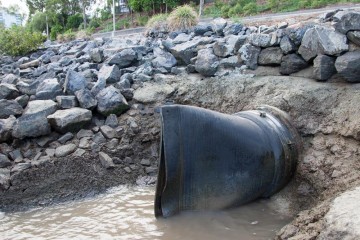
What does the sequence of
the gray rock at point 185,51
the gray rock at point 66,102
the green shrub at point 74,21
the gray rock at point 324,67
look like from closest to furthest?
the gray rock at point 324,67, the gray rock at point 66,102, the gray rock at point 185,51, the green shrub at point 74,21

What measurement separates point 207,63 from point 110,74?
5.44 feet

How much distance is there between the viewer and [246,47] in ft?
19.7

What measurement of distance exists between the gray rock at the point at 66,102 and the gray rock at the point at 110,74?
0.79m

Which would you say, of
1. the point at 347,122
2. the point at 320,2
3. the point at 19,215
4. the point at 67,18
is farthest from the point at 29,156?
the point at 67,18

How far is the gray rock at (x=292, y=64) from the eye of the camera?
5.15 metres

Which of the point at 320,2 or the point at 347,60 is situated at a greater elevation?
the point at 320,2

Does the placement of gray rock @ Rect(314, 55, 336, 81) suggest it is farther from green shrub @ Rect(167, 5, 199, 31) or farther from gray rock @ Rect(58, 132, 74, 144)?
green shrub @ Rect(167, 5, 199, 31)

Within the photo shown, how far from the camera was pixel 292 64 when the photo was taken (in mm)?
5199

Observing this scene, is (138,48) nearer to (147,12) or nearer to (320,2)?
(320,2)

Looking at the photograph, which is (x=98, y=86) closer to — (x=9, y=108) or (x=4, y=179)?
(x=9, y=108)

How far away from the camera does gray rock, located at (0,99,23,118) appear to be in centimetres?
550

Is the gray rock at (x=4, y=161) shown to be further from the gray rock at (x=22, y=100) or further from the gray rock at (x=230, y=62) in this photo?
the gray rock at (x=230, y=62)

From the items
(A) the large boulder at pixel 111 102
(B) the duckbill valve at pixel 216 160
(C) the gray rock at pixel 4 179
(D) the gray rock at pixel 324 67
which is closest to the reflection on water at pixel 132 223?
(B) the duckbill valve at pixel 216 160

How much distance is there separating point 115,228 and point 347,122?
9.13 ft
